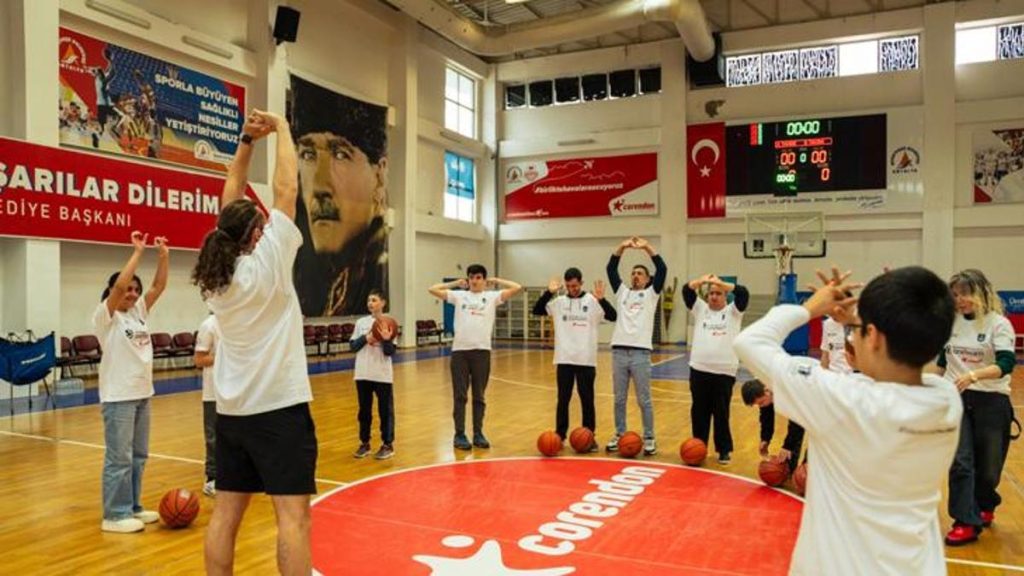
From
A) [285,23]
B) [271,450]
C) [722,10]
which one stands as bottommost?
[271,450]

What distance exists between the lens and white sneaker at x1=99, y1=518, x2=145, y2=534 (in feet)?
16.7

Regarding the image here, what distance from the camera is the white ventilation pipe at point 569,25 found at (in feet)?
63.3

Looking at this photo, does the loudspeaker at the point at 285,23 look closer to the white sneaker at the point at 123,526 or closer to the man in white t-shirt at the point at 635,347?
the man in white t-shirt at the point at 635,347

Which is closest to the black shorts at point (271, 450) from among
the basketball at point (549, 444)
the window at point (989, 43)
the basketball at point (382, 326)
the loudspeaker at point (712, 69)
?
the basketball at point (382, 326)

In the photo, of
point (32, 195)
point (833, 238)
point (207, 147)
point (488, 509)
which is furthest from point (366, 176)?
point (488, 509)

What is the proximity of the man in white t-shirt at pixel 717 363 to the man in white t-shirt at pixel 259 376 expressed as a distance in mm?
4925

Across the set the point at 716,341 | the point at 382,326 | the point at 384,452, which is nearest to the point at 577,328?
the point at 716,341

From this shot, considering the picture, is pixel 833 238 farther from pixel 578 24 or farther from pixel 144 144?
pixel 144 144

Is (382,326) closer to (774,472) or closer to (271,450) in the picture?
(774,472)

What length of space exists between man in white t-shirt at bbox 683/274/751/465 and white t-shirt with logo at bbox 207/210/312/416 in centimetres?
492

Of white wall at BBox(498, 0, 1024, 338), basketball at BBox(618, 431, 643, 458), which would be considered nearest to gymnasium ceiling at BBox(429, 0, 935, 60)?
white wall at BBox(498, 0, 1024, 338)

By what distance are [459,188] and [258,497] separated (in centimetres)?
2001

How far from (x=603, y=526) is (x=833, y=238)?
19.1 meters

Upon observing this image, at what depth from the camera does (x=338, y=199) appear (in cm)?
1930
